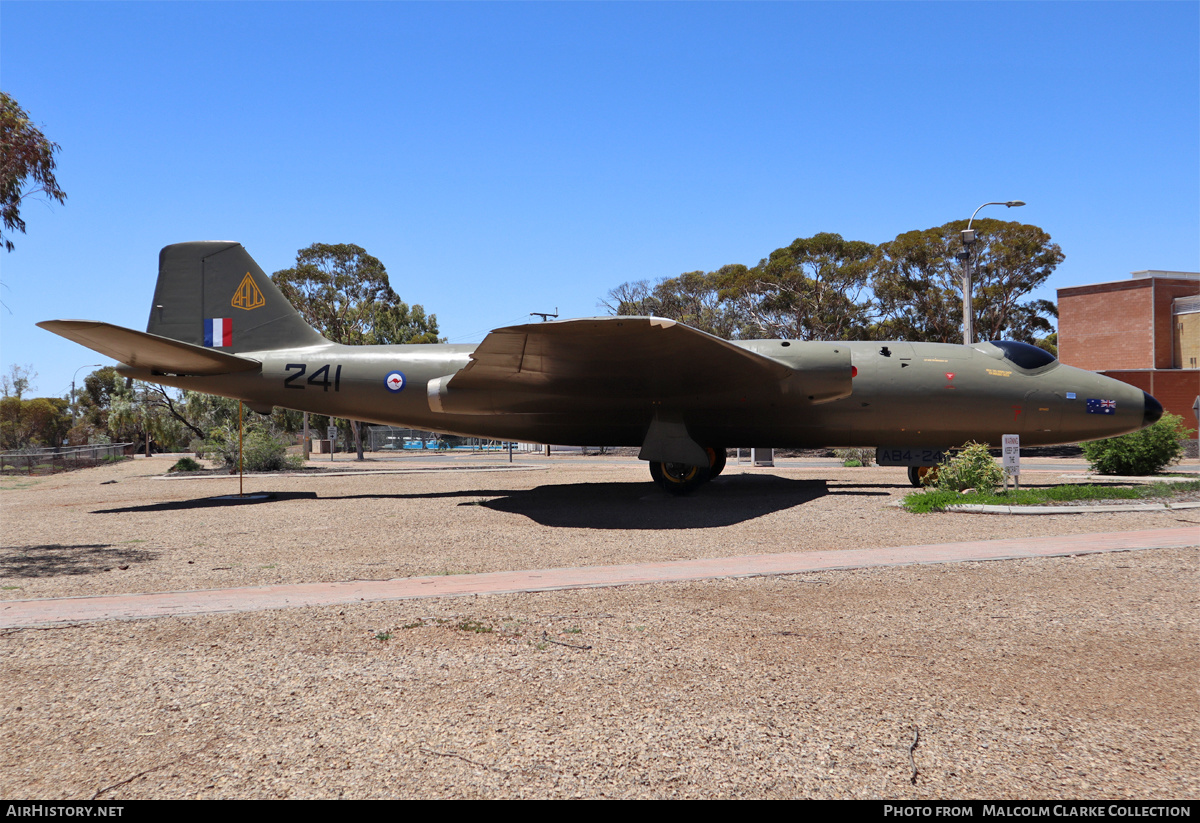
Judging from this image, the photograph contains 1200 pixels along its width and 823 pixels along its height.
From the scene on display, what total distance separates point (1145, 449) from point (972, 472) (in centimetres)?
977

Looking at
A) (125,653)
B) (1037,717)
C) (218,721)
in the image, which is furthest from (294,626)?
(1037,717)

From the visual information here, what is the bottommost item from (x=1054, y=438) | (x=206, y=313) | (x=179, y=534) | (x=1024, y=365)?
(x=179, y=534)

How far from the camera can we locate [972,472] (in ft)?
44.5

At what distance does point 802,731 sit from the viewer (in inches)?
140

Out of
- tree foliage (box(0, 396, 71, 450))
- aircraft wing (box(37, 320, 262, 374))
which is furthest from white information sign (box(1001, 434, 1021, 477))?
tree foliage (box(0, 396, 71, 450))

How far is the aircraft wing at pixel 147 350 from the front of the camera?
42.1 feet

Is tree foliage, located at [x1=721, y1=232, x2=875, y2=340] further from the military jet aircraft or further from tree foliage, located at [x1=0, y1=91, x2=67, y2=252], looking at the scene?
tree foliage, located at [x1=0, y1=91, x2=67, y2=252]

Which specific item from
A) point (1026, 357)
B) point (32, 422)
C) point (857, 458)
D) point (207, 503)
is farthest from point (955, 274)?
point (32, 422)

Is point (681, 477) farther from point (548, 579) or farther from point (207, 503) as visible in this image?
point (207, 503)

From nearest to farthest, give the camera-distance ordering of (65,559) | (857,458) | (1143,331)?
(65,559), (857,458), (1143,331)

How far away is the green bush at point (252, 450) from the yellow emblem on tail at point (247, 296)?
1239cm
